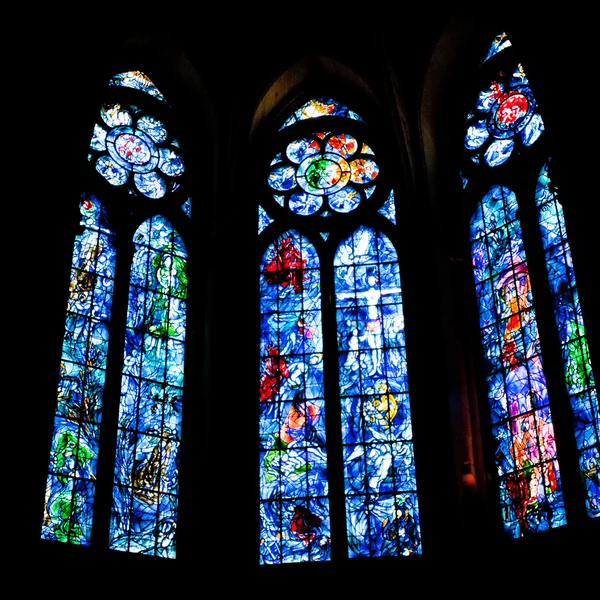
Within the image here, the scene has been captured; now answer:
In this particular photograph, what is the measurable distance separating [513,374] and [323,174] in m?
3.86

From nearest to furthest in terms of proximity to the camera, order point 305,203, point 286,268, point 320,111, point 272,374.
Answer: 1. point 272,374
2. point 286,268
3. point 305,203
4. point 320,111

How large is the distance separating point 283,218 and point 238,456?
3221 millimetres

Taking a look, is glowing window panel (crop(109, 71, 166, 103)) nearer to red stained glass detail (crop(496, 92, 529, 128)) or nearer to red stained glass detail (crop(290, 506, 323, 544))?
red stained glass detail (crop(496, 92, 529, 128))

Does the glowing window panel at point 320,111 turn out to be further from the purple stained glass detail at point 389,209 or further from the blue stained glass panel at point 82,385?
the blue stained glass panel at point 82,385

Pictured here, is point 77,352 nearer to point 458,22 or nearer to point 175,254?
point 175,254

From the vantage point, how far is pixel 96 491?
512 inches

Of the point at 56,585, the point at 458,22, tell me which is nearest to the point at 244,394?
the point at 56,585

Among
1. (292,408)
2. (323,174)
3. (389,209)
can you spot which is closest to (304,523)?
(292,408)

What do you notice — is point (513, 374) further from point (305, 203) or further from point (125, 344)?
point (125, 344)

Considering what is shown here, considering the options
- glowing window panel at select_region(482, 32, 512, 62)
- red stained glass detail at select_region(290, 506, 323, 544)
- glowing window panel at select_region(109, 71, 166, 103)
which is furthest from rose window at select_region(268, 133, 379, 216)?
red stained glass detail at select_region(290, 506, 323, 544)

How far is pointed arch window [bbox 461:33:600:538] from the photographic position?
1266 cm

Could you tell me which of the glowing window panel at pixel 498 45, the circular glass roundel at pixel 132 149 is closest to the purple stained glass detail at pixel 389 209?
the glowing window panel at pixel 498 45

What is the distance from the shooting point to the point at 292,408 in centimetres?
1416

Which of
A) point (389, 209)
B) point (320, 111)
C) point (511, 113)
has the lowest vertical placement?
point (389, 209)
